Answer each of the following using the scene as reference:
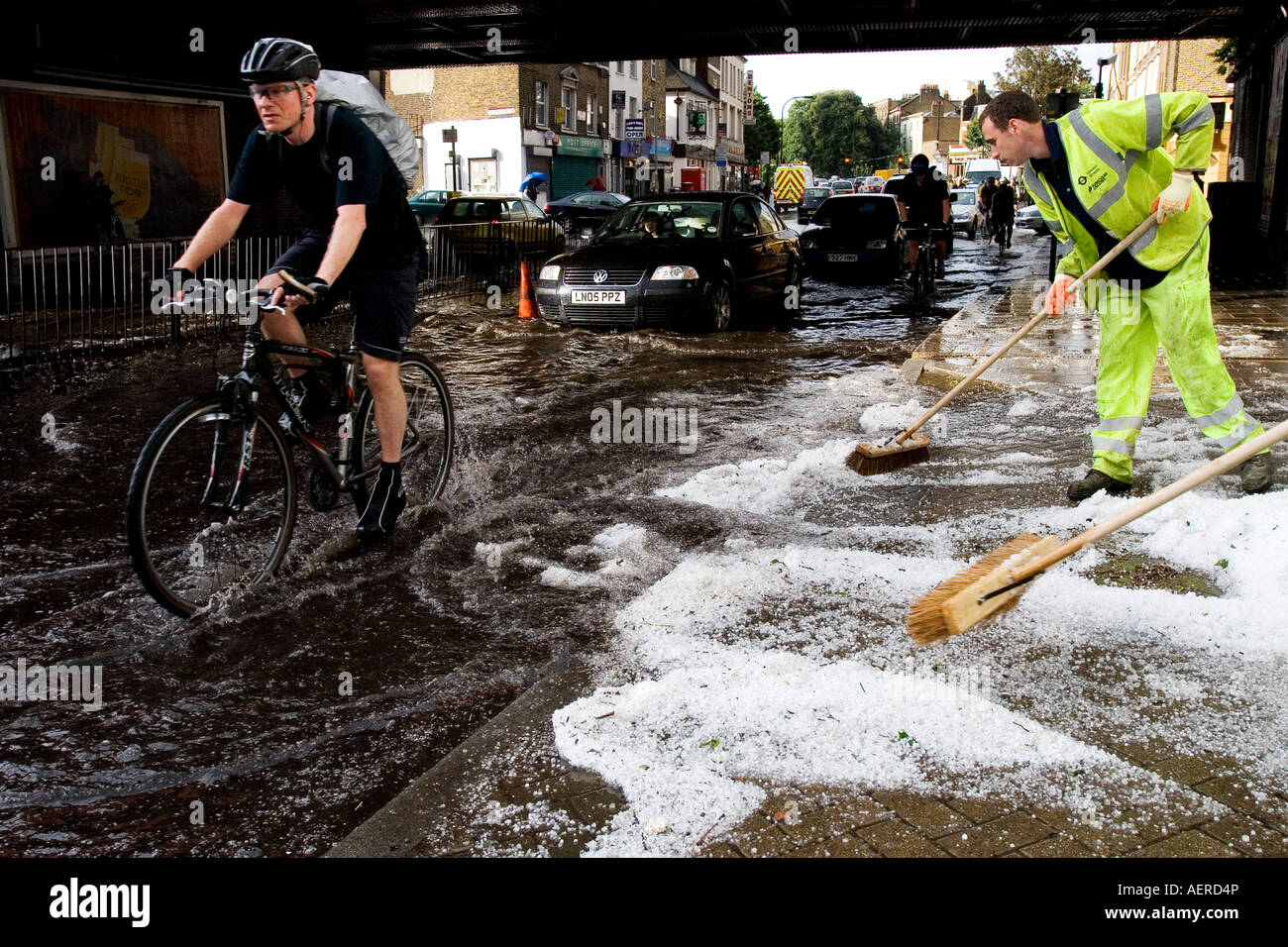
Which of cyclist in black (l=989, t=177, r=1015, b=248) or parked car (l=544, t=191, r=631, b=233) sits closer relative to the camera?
cyclist in black (l=989, t=177, r=1015, b=248)

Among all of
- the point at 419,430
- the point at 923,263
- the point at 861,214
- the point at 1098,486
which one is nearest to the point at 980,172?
the point at 861,214

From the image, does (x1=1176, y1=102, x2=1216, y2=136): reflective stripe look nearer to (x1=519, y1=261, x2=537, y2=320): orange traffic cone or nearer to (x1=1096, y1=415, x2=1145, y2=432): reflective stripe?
(x1=1096, y1=415, x2=1145, y2=432): reflective stripe

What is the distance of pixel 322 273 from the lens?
413cm

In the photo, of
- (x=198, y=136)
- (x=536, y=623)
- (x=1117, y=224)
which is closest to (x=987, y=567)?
(x=536, y=623)

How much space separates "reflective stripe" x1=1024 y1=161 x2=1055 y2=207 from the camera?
516cm

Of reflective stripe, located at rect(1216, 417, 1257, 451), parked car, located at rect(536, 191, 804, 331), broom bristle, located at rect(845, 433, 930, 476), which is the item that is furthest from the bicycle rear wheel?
parked car, located at rect(536, 191, 804, 331)

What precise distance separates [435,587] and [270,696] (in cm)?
104

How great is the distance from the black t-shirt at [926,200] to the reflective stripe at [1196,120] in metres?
12.2

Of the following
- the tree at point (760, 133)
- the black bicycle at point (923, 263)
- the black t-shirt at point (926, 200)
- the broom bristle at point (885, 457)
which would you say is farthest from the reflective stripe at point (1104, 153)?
the tree at point (760, 133)

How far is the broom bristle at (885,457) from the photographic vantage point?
5.81m

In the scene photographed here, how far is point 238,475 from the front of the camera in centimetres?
413

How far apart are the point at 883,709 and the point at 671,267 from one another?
31.2 feet

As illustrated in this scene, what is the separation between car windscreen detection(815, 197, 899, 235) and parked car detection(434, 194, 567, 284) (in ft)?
17.5
